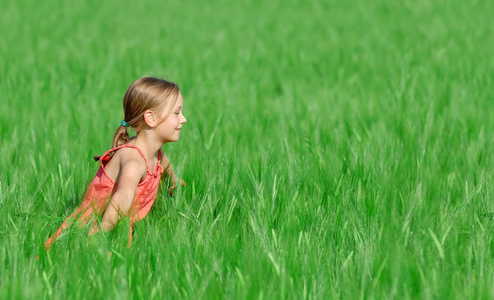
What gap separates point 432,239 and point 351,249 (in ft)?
0.89

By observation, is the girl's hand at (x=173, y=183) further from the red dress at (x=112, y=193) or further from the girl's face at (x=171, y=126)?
the girl's face at (x=171, y=126)

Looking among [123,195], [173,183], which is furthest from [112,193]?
[173,183]

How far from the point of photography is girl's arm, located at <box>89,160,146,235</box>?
7.65 feet

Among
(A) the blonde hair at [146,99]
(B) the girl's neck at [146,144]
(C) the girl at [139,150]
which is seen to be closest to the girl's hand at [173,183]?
(C) the girl at [139,150]

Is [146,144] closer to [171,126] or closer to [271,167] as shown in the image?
[171,126]

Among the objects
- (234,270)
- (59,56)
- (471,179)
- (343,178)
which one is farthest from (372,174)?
(59,56)

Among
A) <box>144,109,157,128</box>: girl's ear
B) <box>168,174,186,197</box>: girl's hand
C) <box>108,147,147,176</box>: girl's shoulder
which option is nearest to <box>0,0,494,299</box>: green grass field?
<box>168,174,186,197</box>: girl's hand

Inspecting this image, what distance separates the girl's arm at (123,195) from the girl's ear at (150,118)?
149 millimetres

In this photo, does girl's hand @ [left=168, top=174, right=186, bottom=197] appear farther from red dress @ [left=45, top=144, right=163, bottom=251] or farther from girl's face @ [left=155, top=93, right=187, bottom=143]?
girl's face @ [left=155, top=93, right=187, bottom=143]

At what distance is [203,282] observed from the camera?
1.85m

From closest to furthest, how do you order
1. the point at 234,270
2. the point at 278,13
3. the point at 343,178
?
the point at 234,270 < the point at 343,178 < the point at 278,13

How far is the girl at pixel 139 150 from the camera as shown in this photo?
2.42m

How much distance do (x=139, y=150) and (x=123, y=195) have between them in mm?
199

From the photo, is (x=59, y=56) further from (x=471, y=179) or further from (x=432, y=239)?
(x=432, y=239)
